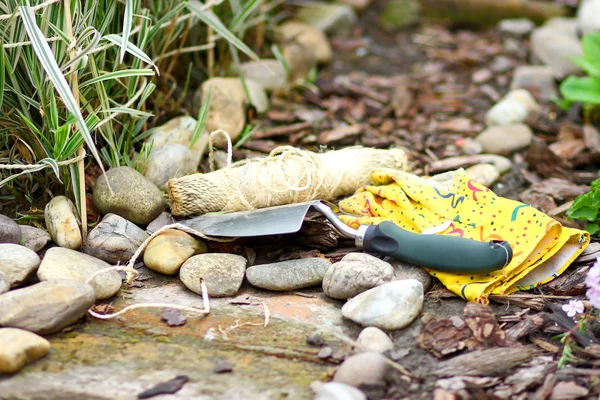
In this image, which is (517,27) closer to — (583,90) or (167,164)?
(583,90)

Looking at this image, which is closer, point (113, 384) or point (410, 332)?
point (113, 384)

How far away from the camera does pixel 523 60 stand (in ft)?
12.8

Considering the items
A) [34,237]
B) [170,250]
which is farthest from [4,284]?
[170,250]

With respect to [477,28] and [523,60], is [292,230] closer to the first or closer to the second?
[523,60]

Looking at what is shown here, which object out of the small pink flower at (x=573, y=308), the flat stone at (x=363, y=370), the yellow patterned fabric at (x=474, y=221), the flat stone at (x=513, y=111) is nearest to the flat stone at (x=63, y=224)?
the yellow patterned fabric at (x=474, y=221)

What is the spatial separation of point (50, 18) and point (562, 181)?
2047 mm

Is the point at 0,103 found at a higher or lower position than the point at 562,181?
higher

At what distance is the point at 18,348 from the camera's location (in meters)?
1.56

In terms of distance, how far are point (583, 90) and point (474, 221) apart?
4.35 feet

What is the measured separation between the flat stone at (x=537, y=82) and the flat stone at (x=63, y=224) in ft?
8.14

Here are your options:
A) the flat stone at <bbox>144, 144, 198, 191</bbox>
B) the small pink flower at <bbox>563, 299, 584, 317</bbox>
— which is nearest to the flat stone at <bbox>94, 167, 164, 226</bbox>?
the flat stone at <bbox>144, 144, 198, 191</bbox>

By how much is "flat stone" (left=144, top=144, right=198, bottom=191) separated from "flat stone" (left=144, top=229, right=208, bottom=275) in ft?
1.07

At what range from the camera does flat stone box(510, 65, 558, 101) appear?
3.47 meters

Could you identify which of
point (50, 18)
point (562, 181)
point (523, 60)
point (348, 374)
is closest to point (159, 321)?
point (348, 374)
